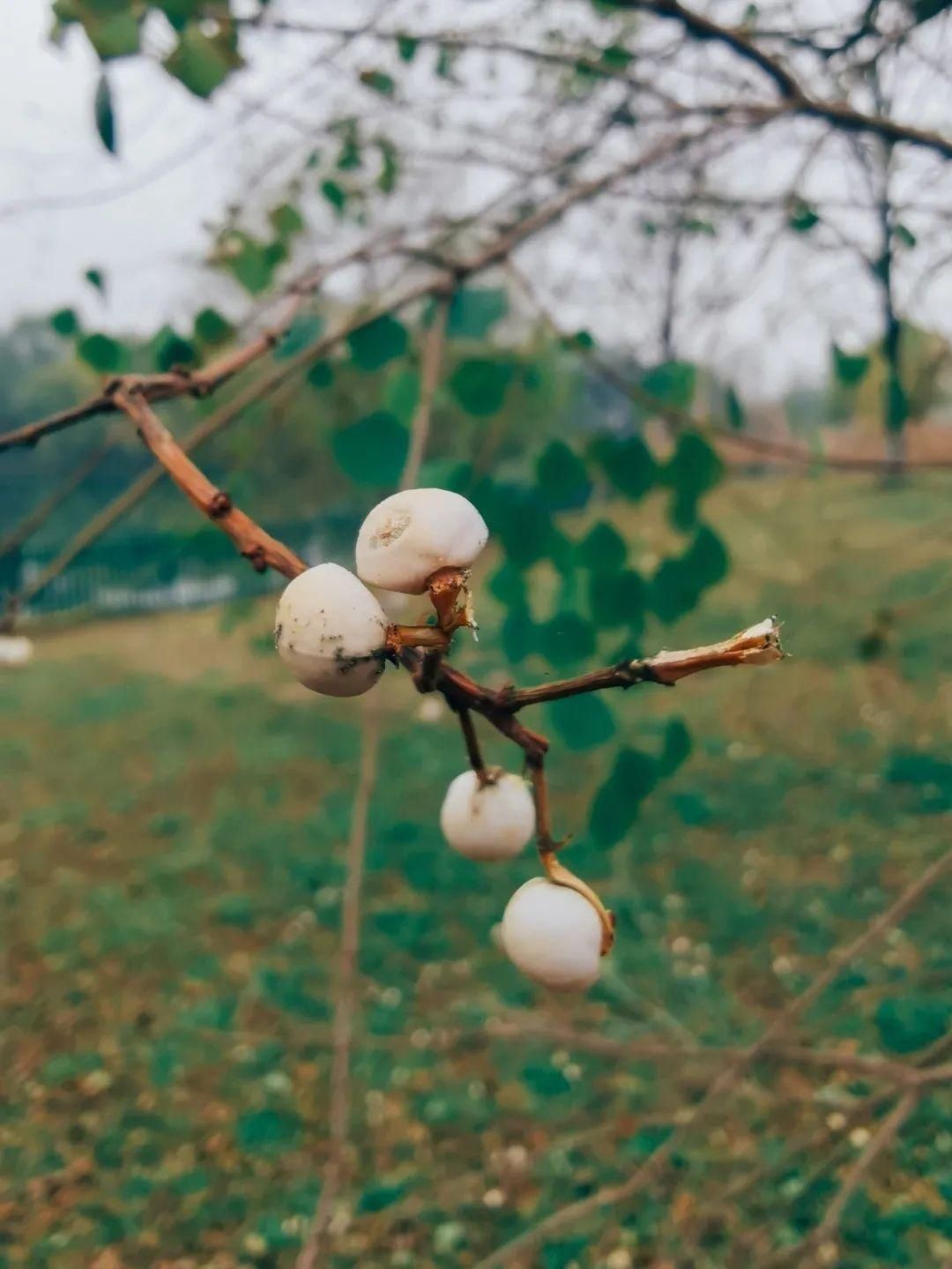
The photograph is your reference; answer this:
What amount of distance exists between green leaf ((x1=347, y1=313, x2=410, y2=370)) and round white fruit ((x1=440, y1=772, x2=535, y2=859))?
924 mm

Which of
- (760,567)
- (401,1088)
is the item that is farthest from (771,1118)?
(760,567)

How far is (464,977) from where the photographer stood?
355 cm

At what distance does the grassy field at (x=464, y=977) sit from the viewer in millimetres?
2326

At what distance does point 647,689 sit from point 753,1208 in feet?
14.0

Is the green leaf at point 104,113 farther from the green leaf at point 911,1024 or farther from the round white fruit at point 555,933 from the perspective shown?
the green leaf at point 911,1024

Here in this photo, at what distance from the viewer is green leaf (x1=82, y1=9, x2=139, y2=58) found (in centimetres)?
114

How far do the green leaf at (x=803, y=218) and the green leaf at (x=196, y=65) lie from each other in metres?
1.09

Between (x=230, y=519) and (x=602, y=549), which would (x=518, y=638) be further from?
(x=230, y=519)

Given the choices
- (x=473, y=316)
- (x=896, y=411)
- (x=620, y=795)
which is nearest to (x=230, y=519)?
(x=620, y=795)

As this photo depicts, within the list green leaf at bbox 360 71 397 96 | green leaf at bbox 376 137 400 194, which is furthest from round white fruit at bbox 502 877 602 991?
green leaf at bbox 376 137 400 194

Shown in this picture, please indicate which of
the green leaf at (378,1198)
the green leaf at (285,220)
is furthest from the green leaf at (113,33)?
the green leaf at (378,1198)

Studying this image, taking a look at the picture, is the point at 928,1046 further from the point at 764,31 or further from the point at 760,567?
the point at 760,567

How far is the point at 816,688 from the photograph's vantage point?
620cm

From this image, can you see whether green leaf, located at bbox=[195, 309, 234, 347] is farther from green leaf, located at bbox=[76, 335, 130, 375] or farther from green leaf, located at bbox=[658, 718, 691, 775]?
green leaf, located at bbox=[658, 718, 691, 775]
